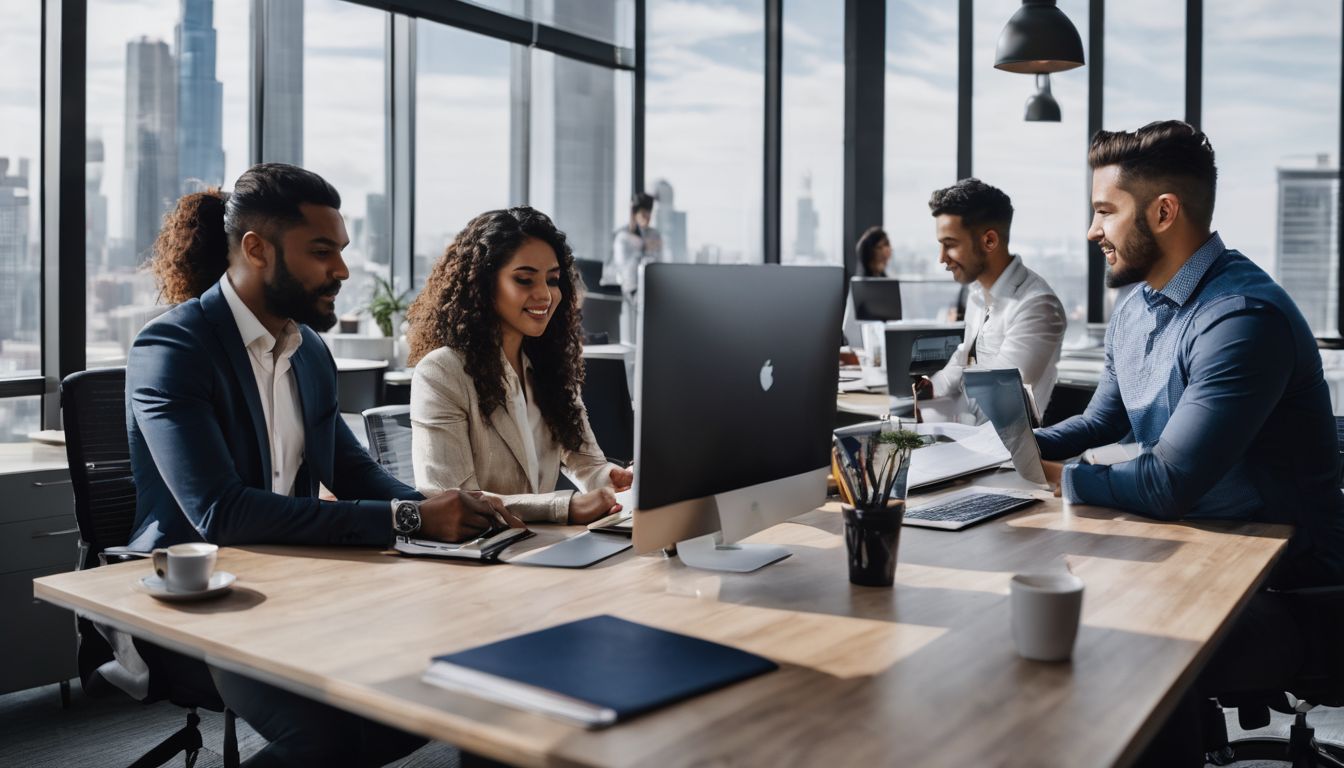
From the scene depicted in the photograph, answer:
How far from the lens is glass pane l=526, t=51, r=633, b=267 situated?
271 inches

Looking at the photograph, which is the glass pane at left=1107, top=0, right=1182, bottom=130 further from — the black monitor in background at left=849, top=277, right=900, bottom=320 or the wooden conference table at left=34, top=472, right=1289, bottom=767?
the wooden conference table at left=34, top=472, right=1289, bottom=767

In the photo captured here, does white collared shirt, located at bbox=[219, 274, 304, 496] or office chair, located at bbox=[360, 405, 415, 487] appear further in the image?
office chair, located at bbox=[360, 405, 415, 487]

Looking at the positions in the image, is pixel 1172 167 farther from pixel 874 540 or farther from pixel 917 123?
pixel 917 123

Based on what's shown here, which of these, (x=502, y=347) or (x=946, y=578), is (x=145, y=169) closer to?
(x=502, y=347)

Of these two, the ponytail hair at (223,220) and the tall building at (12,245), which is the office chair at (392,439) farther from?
the tall building at (12,245)

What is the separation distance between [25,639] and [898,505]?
8.56 ft

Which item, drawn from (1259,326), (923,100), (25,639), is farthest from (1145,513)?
(923,100)

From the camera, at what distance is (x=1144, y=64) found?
7773 mm

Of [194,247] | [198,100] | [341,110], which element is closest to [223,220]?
[194,247]

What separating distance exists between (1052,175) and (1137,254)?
6.01 metres

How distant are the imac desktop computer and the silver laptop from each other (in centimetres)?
49

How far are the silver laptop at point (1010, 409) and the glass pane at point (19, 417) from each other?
3.34 meters

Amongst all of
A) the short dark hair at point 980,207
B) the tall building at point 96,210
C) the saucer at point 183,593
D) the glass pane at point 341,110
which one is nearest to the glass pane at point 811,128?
the glass pane at point 341,110

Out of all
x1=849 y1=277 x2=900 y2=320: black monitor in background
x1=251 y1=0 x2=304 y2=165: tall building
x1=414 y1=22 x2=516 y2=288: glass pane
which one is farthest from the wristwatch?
x1=849 y1=277 x2=900 y2=320: black monitor in background
